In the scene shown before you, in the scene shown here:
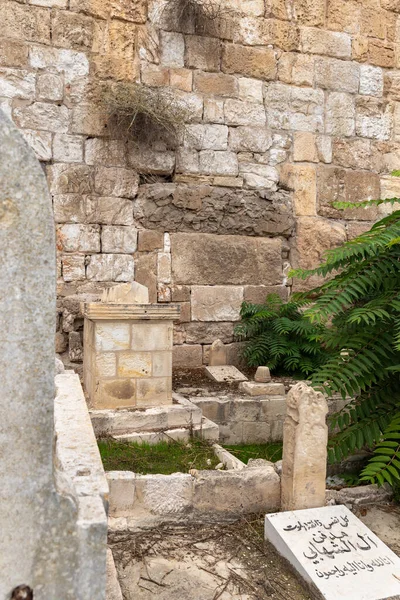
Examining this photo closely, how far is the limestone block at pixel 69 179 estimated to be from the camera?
5.50m

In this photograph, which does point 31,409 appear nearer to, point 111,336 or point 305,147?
point 111,336

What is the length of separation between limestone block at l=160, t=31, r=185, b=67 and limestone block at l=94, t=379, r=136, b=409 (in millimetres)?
3810

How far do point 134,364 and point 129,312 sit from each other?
0.45m

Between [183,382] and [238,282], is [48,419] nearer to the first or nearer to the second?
[183,382]

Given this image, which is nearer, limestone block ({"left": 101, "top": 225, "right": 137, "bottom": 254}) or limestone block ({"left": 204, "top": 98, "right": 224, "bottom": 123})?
limestone block ({"left": 101, "top": 225, "right": 137, "bottom": 254})

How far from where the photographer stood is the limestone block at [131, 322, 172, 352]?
4297mm

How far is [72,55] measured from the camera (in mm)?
5543

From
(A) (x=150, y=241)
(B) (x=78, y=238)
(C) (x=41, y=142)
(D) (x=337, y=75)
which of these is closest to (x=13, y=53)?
(C) (x=41, y=142)

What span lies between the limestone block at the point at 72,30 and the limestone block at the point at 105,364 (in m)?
3.54

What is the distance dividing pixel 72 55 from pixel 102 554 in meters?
5.57

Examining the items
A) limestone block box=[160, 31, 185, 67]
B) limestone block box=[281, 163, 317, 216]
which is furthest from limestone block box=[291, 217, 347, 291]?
limestone block box=[160, 31, 185, 67]

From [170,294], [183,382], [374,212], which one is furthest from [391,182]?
[183,382]

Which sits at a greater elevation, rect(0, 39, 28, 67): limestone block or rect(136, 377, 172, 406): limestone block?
rect(0, 39, 28, 67): limestone block

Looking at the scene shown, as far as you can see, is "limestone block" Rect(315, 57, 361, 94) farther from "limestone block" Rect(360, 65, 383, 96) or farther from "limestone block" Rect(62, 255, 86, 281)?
"limestone block" Rect(62, 255, 86, 281)
